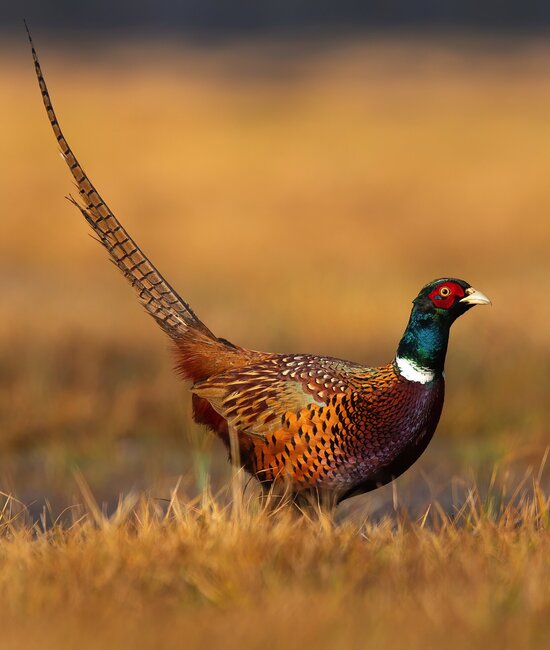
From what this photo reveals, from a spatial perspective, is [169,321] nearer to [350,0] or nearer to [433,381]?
[433,381]

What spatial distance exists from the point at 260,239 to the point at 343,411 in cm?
1032

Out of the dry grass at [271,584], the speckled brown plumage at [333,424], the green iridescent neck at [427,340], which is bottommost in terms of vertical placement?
the dry grass at [271,584]

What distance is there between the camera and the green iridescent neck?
18.7 ft

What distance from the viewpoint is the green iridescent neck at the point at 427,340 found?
18.7 ft

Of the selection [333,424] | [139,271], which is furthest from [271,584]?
[139,271]

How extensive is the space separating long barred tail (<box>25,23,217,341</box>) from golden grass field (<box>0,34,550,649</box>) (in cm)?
62

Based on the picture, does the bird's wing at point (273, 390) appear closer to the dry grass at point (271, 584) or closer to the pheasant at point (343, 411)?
the pheasant at point (343, 411)

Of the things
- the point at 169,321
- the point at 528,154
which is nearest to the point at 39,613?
the point at 169,321

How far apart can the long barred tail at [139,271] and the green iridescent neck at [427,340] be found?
1.03m

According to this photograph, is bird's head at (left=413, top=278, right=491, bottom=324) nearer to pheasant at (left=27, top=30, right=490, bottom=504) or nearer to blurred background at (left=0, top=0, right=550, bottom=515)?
pheasant at (left=27, top=30, right=490, bottom=504)

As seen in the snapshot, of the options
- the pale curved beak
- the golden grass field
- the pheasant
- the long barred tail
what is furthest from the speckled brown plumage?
the long barred tail

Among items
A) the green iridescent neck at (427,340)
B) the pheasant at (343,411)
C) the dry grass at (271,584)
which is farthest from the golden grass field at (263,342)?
the green iridescent neck at (427,340)

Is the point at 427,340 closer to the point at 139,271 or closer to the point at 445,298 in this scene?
the point at 445,298

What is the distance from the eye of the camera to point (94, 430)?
874 cm
